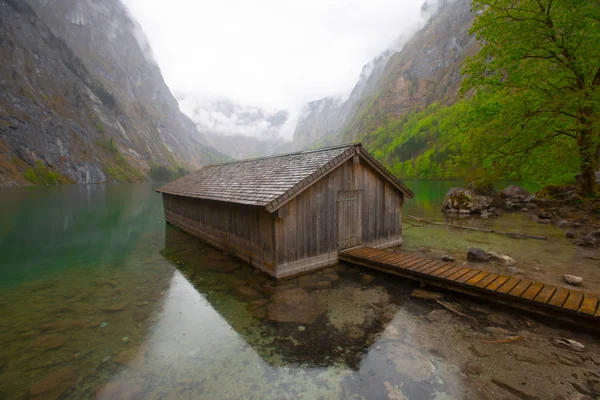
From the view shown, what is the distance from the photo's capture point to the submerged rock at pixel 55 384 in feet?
16.3

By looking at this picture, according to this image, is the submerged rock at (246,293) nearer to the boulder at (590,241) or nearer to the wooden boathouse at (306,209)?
the wooden boathouse at (306,209)

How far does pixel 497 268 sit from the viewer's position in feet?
33.7

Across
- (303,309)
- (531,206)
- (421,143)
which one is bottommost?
(303,309)

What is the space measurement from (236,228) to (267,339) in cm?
633

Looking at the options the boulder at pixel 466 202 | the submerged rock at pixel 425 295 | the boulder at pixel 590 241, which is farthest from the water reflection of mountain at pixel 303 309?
→ the boulder at pixel 466 202

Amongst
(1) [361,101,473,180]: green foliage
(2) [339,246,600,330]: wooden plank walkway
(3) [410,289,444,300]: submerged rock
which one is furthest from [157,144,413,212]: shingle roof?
(1) [361,101,473,180]: green foliage

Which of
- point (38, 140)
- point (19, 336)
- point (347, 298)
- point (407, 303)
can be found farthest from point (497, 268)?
point (38, 140)

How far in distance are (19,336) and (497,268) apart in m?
14.7

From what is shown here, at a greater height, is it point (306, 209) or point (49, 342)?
point (306, 209)

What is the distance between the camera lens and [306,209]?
33.4 feet

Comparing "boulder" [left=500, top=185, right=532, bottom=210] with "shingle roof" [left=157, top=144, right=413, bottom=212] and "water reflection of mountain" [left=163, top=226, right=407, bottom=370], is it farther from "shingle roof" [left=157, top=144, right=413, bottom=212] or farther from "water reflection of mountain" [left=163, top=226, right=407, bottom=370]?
"water reflection of mountain" [left=163, top=226, right=407, bottom=370]

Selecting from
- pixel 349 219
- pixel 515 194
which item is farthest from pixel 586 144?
pixel 349 219

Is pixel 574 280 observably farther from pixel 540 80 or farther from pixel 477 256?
A: pixel 540 80

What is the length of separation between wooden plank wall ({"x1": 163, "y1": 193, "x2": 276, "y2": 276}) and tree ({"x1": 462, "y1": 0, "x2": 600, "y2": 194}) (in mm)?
16120
